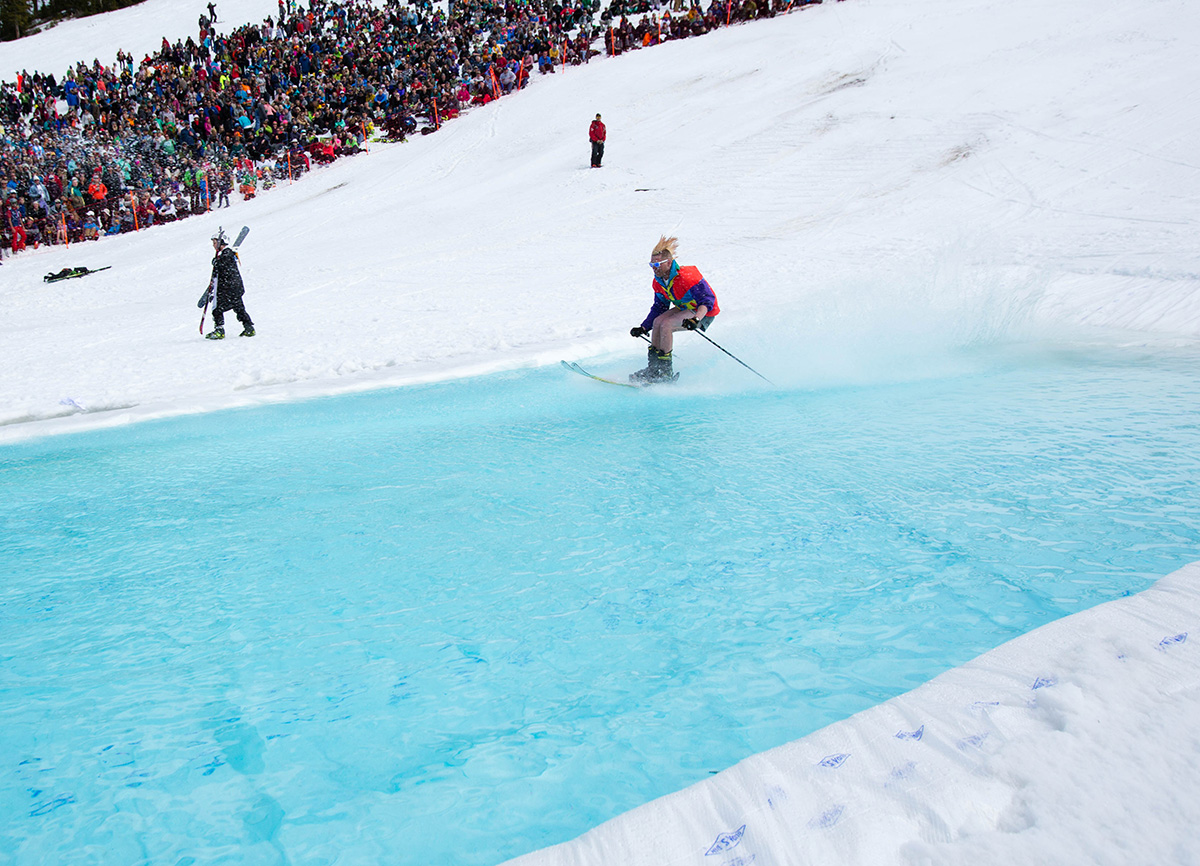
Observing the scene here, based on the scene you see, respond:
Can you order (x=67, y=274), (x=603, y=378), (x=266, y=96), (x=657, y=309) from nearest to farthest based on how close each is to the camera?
(x=657, y=309)
(x=603, y=378)
(x=67, y=274)
(x=266, y=96)

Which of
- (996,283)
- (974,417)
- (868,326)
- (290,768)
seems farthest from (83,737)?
(996,283)

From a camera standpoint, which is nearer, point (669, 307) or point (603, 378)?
point (669, 307)

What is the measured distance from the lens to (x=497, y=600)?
371cm

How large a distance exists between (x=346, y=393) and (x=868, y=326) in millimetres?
5999

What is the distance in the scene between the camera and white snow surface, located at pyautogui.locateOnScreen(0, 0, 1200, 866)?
2.08m

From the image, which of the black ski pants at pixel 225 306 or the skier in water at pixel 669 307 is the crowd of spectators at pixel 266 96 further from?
the skier in water at pixel 669 307

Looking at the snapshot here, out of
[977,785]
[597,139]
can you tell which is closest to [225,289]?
[977,785]

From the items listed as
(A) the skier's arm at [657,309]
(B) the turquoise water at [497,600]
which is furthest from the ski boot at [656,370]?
(B) the turquoise water at [497,600]

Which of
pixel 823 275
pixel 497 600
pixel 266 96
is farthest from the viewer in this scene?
pixel 266 96

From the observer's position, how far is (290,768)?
9.00 feet

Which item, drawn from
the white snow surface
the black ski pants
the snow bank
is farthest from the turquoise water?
the black ski pants

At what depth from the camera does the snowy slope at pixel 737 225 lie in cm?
Answer: 920

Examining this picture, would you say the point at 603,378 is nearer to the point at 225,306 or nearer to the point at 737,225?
the point at 225,306

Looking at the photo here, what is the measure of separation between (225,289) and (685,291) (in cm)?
640
